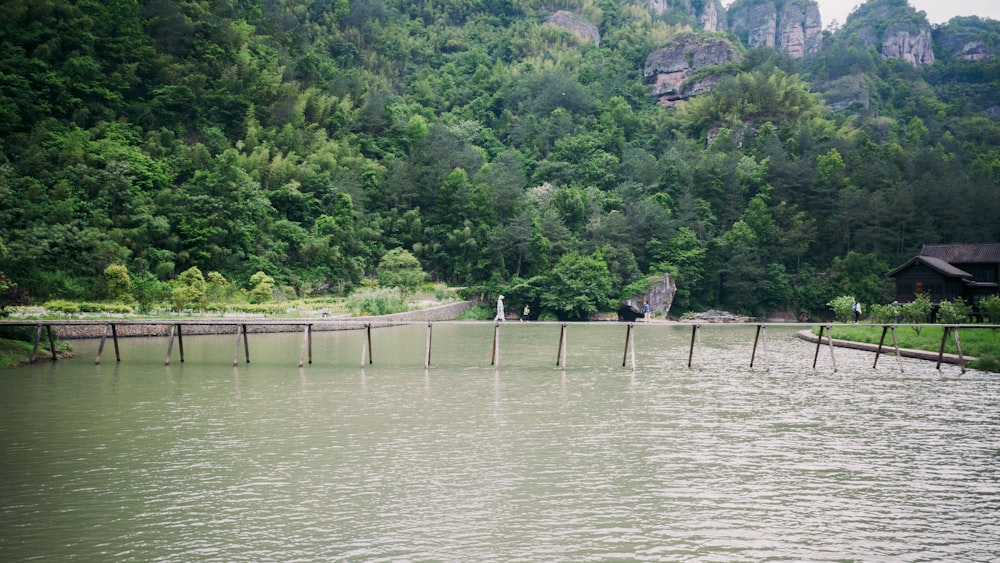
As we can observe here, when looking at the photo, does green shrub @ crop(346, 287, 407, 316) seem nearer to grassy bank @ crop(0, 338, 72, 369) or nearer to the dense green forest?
the dense green forest

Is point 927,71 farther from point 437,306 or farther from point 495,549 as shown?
point 495,549

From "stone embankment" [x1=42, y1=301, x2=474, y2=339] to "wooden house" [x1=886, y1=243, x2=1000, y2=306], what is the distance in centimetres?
3288

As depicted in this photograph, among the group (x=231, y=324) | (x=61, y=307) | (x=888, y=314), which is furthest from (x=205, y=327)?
(x=888, y=314)

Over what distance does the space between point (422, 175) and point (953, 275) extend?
5608 cm

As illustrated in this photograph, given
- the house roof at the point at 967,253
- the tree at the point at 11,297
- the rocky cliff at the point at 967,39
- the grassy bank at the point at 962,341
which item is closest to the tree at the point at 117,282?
the tree at the point at 11,297

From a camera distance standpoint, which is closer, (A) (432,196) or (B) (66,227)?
(B) (66,227)

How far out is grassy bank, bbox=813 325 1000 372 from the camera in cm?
3186

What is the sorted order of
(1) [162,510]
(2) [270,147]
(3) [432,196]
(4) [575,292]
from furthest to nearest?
1. (3) [432,196]
2. (2) [270,147]
3. (4) [575,292]
4. (1) [162,510]

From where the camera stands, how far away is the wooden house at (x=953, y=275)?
49438mm

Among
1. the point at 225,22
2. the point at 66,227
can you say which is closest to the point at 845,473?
the point at 66,227

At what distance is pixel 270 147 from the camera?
3238 inches

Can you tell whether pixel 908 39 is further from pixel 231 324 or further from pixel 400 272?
pixel 231 324

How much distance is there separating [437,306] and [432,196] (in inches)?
912

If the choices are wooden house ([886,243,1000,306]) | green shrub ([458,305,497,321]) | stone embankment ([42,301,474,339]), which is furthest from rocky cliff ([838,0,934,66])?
stone embankment ([42,301,474,339])
